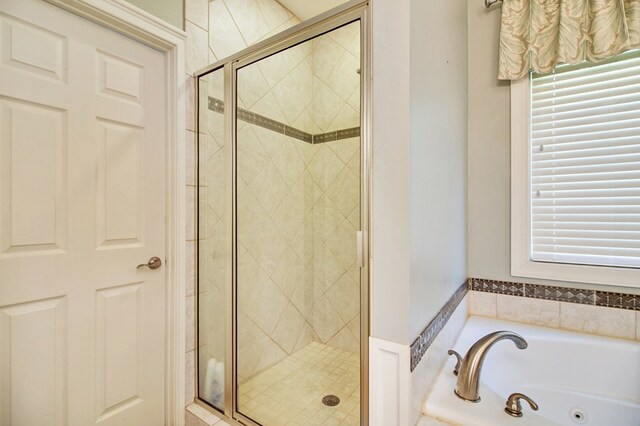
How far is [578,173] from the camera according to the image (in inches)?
61.9

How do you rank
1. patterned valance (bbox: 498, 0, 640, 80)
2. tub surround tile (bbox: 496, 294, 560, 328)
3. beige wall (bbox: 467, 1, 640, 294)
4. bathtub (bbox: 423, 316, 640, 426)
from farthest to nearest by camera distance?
beige wall (bbox: 467, 1, 640, 294) → tub surround tile (bbox: 496, 294, 560, 328) → patterned valance (bbox: 498, 0, 640, 80) → bathtub (bbox: 423, 316, 640, 426)

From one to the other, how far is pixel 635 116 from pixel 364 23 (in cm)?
153

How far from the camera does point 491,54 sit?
1778 millimetres

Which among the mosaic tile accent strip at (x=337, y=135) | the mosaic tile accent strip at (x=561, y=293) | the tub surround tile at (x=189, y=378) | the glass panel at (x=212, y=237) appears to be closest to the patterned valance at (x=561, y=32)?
the mosaic tile accent strip at (x=337, y=135)

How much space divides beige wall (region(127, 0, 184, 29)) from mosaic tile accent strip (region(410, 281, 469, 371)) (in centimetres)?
176

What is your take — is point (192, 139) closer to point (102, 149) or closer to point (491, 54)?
point (102, 149)

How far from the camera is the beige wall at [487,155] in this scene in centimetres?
175

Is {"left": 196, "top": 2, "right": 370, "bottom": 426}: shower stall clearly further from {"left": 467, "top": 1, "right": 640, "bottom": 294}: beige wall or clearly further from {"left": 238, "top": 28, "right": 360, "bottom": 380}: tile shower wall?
{"left": 467, "top": 1, "right": 640, "bottom": 294}: beige wall

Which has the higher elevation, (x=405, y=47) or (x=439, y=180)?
(x=405, y=47)

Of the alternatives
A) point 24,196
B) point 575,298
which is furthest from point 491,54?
point 24,196

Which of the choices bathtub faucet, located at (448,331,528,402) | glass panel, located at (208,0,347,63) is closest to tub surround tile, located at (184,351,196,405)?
bathtub faucet, located at (448,331,528,402)

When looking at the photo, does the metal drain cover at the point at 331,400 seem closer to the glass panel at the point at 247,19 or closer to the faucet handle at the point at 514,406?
the faucet handle at the point at 514,406

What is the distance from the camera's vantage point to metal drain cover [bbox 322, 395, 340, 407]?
4.39ft

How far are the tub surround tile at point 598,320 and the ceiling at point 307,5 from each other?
2.40 meters
